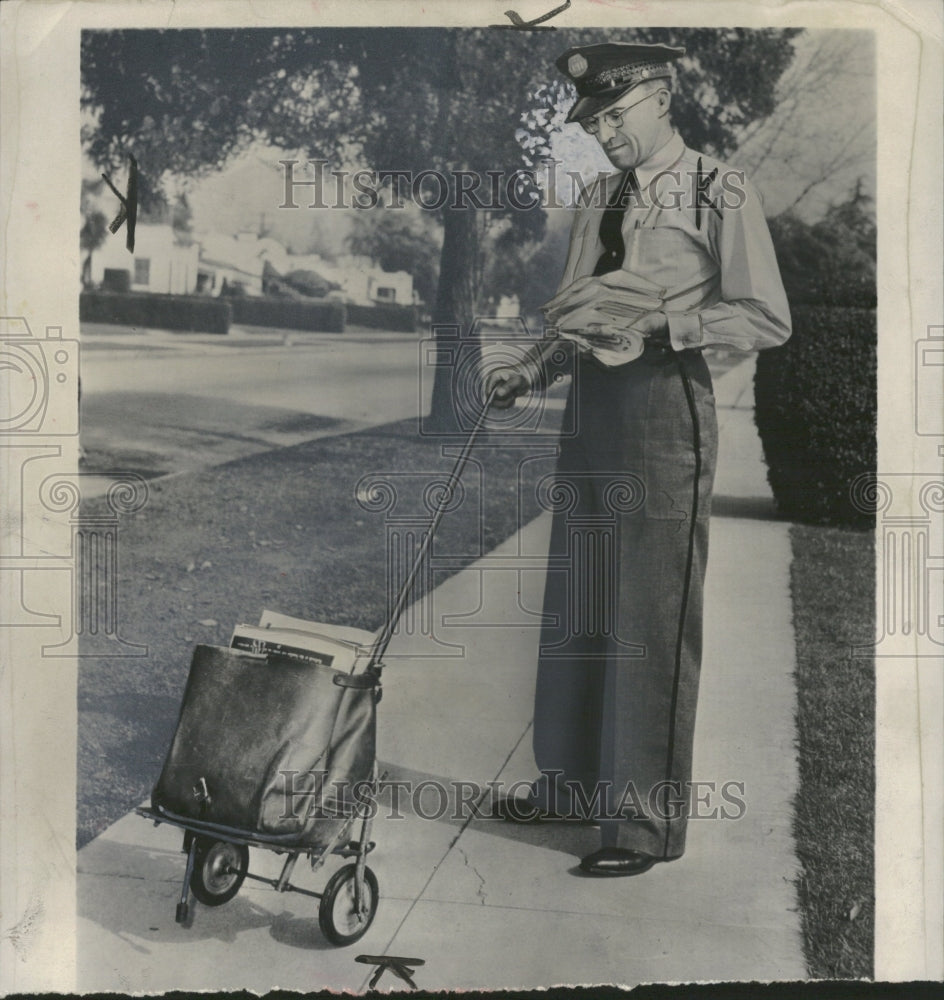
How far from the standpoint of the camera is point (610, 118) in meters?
3.87

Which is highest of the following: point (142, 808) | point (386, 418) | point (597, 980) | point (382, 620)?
point (386, 418)

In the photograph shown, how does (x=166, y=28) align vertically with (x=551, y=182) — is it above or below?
above

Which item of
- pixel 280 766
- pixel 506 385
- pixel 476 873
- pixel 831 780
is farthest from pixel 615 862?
pixel 506 385

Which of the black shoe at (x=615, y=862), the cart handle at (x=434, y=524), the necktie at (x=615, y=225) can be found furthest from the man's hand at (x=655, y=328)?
the black shoe at (x=615, y=862)

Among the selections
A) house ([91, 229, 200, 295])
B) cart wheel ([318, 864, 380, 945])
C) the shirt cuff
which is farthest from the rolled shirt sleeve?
cart wheel ([318, 864, 380, 945])

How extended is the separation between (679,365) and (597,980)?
1.99 metres

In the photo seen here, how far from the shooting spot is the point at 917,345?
400 cm

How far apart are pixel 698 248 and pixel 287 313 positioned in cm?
133

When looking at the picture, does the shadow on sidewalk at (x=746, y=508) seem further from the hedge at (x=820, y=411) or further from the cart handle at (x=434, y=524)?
the cart handle at (x=434, y=524)

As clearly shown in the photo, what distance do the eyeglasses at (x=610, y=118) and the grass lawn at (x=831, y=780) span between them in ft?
4.81

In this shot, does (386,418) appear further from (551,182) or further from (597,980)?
(597,980)

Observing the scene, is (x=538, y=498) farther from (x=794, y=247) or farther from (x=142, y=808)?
(x=142, y=808)

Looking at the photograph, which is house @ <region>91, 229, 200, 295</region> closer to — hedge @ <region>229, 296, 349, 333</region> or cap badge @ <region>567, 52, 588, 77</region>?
hedge @ <region>229, 296, 349, 333</region>

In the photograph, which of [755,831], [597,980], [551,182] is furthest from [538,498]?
[597,980]
